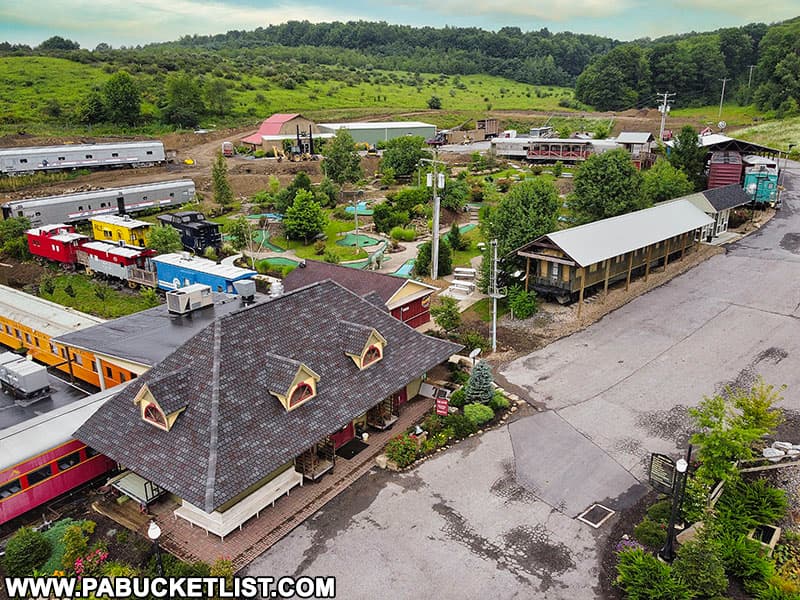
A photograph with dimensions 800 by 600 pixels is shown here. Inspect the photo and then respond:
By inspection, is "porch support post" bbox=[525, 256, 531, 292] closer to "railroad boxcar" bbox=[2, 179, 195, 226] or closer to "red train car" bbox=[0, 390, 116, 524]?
"red train car" bbox=[0, 390, 116, 524]

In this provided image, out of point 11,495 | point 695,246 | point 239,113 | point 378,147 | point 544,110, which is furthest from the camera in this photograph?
point 544,110

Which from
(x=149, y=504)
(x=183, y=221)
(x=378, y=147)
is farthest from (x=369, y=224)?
(x=149, y=504)

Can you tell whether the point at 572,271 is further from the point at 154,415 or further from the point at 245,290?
the point at 154,415

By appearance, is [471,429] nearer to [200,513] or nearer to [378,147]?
[200,513]

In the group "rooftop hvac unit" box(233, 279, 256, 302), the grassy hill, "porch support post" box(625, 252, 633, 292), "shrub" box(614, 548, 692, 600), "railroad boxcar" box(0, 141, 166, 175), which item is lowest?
"shrub" box(614, 548, 692, 600)

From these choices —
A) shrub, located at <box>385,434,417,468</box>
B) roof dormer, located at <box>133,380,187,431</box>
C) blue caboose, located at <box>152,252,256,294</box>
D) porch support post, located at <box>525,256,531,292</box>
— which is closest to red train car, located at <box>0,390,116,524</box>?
roof dormer, located at <box>133,380,187,431</box>

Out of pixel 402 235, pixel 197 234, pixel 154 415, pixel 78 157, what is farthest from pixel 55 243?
pixel 154 415
